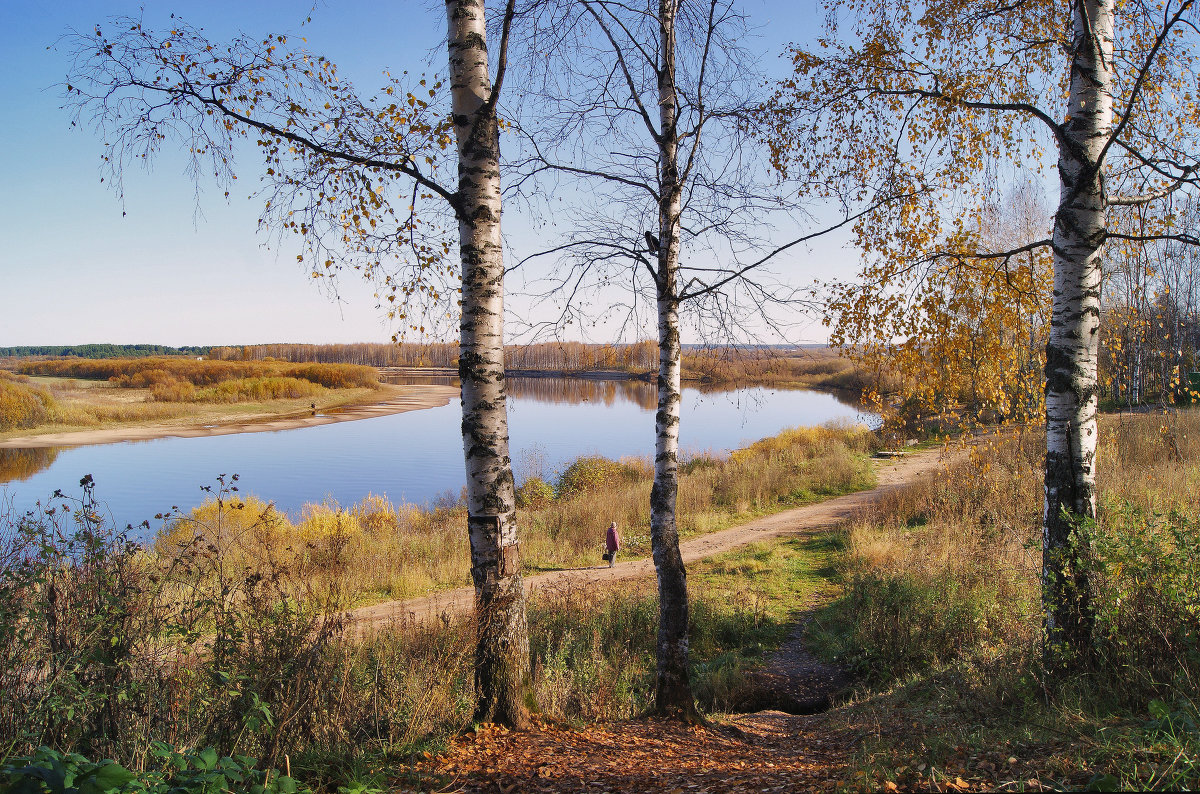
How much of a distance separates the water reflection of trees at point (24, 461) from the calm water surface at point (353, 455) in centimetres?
4

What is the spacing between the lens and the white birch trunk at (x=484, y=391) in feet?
12.8

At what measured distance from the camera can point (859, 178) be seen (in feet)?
19.6

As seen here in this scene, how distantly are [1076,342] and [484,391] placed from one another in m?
4.06

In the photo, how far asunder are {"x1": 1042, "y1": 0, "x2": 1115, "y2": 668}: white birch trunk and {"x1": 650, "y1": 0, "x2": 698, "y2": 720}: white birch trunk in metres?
2.71

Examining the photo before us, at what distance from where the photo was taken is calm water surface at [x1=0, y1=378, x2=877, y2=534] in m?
22.1

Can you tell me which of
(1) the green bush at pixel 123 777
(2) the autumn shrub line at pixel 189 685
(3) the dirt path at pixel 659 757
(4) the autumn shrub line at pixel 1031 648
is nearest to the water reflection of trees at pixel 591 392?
(4) the autumn shrub line at pixel 1031 648

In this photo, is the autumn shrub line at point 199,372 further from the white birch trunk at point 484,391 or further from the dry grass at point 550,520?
the white birch trunk at point 484,391

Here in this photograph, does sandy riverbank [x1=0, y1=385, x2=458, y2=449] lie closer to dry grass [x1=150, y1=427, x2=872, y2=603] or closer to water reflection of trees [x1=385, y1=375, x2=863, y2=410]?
water reflection of trees [x1=385, y1=375, x2=863, y2=410]

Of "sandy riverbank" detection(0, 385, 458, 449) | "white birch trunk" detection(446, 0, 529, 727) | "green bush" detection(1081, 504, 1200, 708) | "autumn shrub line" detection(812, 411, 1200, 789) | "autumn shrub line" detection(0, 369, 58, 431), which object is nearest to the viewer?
"autumn shrub line" detection(812, 411, 1200, 789)

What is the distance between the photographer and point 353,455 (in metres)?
31.6

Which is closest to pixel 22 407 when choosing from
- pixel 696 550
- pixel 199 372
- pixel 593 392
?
pixel 199 372

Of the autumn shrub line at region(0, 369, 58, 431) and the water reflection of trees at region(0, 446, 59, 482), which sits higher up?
the autumn shrub line at region(0, 369, 58, 431)

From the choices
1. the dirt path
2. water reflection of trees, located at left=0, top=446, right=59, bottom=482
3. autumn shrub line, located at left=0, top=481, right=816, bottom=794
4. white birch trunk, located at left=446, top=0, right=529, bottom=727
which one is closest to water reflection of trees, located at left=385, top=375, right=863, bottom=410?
water reflection of trees, located at left=0, top=446, right=59, bottom=482

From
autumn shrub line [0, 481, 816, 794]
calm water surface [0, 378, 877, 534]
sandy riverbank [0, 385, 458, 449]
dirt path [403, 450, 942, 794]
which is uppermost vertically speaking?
autumn shrub line [0, 481, 816, 794]
